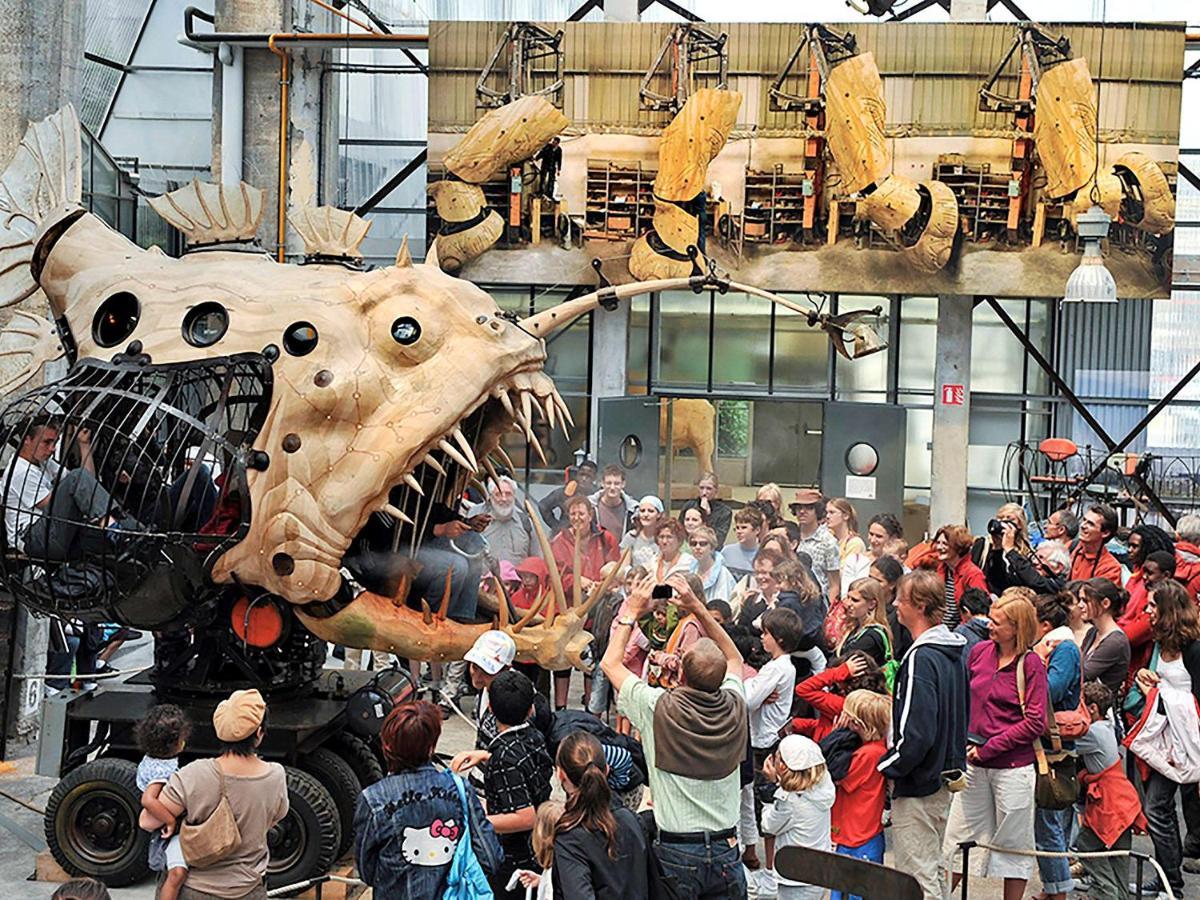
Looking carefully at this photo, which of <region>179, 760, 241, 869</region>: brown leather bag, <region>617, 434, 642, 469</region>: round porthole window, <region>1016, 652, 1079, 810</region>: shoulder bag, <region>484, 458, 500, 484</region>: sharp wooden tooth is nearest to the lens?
<region>179, 760, 241, 869</region>: brown leather bag

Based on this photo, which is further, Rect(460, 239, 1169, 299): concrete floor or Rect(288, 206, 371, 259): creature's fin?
Rect(460, 239, 1169, 299): concrete floor

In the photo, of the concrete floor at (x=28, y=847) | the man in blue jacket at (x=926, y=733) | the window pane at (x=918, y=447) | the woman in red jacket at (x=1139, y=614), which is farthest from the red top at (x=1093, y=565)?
the window pane at (x=918, y=447)

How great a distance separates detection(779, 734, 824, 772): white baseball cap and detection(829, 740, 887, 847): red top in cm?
28

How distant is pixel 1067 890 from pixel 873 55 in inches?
429

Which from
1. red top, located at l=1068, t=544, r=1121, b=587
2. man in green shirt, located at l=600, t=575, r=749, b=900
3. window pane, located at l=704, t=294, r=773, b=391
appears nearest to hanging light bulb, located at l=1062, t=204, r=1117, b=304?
red top, located at l=1068, t=544, r=1121, b=587

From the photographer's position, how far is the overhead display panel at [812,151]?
55.3 ft

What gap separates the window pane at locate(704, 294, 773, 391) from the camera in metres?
19.2

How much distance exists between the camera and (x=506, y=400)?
8.34 m

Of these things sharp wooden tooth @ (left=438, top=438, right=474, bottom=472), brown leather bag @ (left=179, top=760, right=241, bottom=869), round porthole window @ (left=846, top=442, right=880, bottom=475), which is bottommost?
brown leather bag @ (left=179, top=760, right=241, bottom=869)

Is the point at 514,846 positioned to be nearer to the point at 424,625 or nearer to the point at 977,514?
the point at 424,625

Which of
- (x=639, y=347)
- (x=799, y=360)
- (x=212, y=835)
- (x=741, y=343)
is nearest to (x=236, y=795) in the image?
(x=212, y=835)

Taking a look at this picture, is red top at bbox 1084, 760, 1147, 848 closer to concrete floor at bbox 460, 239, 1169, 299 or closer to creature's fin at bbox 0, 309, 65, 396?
creature's fin at bbox 0, 309, 65, 396

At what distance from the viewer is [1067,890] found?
8.12 metres

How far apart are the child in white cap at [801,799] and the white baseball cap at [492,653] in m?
1.28
